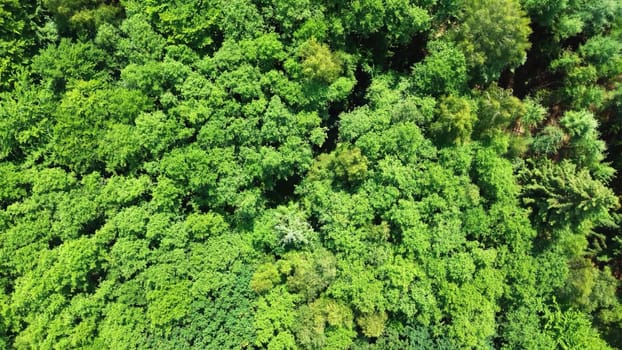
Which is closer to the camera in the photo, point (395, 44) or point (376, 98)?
point (376, 98)

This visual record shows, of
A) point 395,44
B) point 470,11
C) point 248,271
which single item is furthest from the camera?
point 395,44

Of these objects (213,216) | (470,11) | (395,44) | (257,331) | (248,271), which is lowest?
(257,331)

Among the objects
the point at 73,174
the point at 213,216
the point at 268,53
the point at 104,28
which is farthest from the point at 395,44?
the point at 73,174

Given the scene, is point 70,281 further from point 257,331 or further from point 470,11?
point 470,11

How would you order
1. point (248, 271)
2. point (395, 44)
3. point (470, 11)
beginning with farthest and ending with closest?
point (395, 44) < point (248, 271) < point (470, 11)

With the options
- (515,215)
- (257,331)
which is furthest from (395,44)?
(257,331)

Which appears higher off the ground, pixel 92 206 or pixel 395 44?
pixel 395 44

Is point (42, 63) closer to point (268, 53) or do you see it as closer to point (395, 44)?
point (268, 53)
